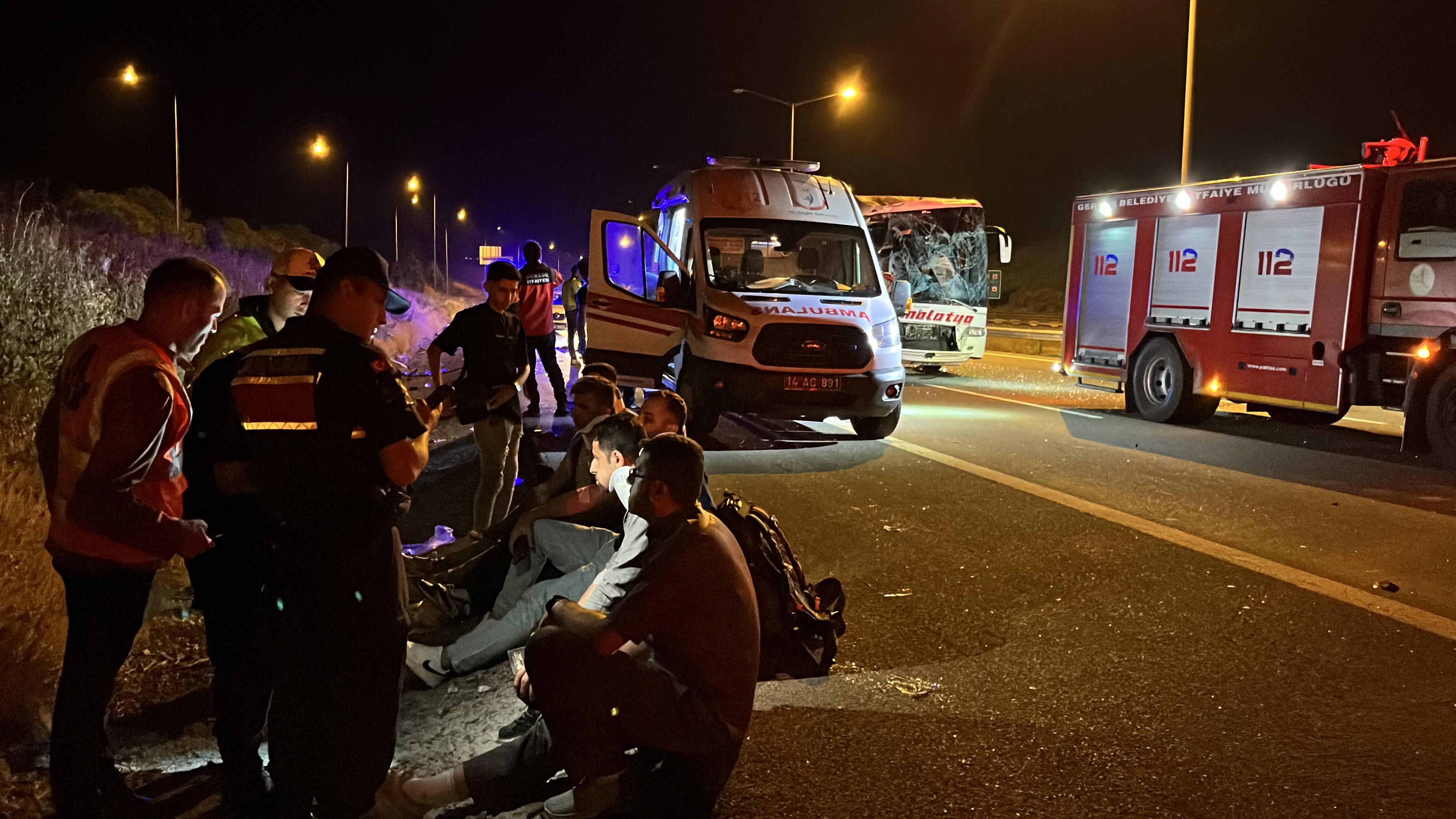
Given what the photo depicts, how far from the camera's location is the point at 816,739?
3.94 metres

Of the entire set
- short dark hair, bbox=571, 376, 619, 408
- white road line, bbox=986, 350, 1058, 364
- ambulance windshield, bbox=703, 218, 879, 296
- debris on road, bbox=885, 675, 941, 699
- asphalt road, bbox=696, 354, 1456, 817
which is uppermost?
ambulance windshield, bbox=703, 218, 879, 296

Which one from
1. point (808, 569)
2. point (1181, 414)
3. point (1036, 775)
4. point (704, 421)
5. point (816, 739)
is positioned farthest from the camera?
point (1181, 414)

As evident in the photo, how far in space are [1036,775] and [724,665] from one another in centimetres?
130

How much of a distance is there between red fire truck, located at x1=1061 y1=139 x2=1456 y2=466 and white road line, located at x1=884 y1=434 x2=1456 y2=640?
15.6 feet

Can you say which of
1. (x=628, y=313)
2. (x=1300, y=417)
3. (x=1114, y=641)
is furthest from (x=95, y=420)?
(x=1300, y=417)

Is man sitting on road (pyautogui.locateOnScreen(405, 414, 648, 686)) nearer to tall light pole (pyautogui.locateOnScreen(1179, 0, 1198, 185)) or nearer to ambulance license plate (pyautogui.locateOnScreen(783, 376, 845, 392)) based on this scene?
ambulance license plate (pyautogui.locateOnScreen(783, 376, 845, 392))

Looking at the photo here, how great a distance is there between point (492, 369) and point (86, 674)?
3.62m

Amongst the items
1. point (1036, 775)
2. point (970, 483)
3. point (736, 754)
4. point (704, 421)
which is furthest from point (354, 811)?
point (704, 421)

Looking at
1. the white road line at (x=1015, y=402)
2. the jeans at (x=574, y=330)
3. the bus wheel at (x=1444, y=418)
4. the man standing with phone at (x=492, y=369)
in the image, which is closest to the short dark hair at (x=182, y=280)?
the man standing with phone at (x=492, y=369)

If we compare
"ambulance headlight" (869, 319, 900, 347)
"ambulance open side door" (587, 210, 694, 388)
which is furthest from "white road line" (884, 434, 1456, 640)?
"ambulance open side door" (587, 210, 694, 388)

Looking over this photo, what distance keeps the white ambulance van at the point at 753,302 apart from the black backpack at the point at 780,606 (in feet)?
18.9

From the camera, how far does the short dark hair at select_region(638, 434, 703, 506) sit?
10.4 feet

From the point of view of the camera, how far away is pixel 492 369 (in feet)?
21.5

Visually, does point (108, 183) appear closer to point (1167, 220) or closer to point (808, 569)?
point (1167, 220)
